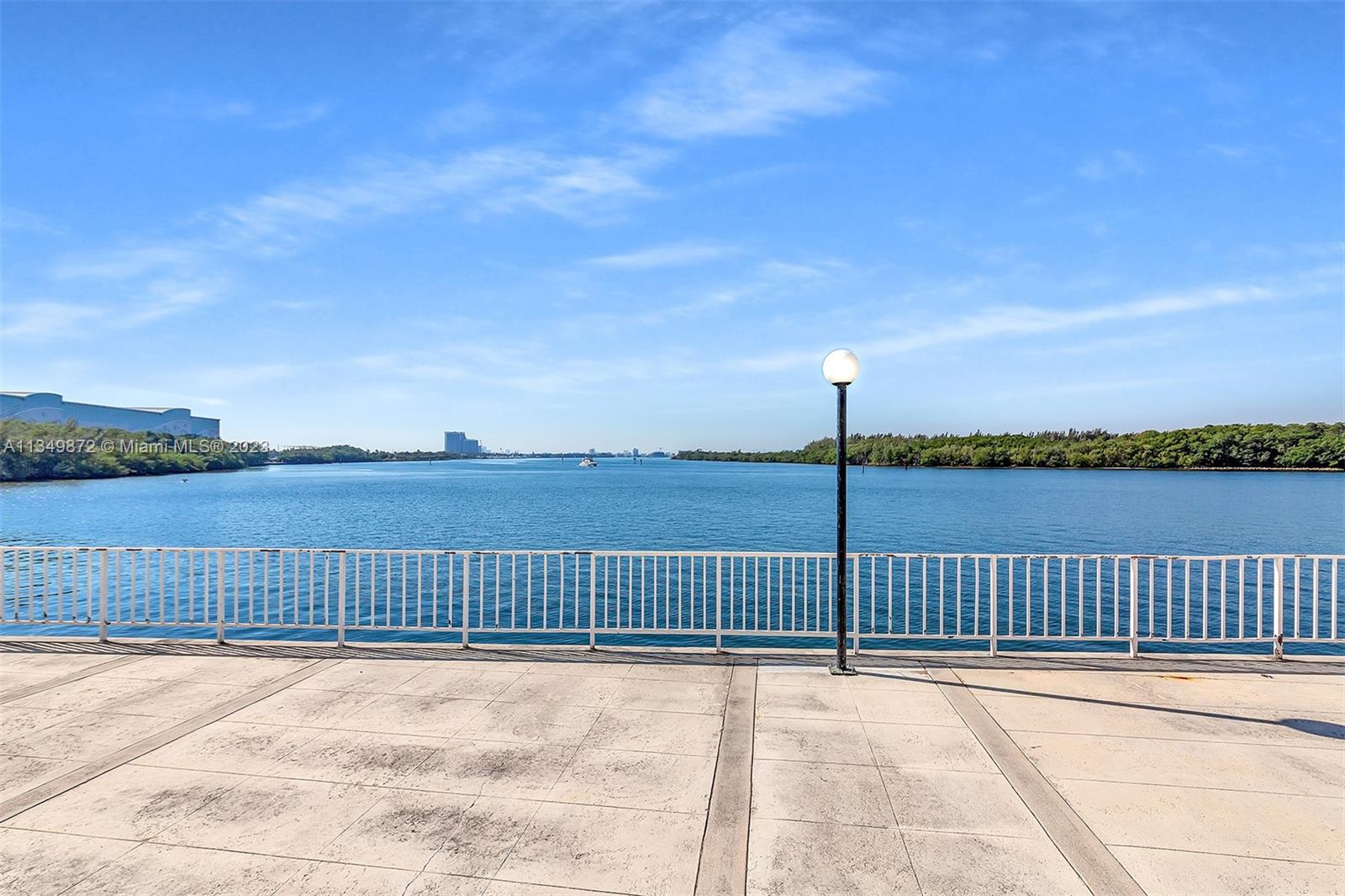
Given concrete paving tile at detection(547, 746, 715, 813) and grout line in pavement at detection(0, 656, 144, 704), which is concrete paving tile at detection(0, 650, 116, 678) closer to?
grout line in pavement at detection(0, 656, 144, 704)

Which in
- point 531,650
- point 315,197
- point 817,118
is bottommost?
point 531,650

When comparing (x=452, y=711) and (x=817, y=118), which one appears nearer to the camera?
(x=452, y=711)

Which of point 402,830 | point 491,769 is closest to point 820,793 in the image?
point 491,769

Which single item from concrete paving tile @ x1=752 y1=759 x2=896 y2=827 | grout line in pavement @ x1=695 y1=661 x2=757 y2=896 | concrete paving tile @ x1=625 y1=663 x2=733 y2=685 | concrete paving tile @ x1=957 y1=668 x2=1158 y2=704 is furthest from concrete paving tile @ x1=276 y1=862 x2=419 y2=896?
concrete paving tile @ x1=957 y1=668 x2=1158 y2=704

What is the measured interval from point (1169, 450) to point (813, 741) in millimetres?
138557

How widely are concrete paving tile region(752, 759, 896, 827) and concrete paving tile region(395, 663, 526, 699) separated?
8.68 feet

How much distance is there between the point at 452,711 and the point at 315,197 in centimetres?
1302

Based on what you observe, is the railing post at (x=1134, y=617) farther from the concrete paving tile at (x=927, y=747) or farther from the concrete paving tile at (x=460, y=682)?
the concrete paving tile at (x=460, y=682)

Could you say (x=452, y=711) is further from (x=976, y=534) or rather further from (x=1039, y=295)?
(x=976, y=534)

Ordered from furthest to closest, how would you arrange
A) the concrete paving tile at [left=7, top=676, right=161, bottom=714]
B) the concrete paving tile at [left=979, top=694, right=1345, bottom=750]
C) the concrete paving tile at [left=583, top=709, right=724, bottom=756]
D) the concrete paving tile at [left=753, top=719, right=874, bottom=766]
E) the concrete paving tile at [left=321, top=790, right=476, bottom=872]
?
1. the concrete paving tile at [left=7, top=676, right=161, bottom=714]
2. the concrete paving tile at [left=979, top=694, right=1345, bottom=750]
3. the concrete paving tile at [left=583, top=709, right=724, bottom=756]
4. the concrete paving tile at [left=753, top=719, right=874, bottom=766]
5. the concrete paving tile at [left=321, top=790, right=476, bottom=872]

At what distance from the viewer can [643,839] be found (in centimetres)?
326

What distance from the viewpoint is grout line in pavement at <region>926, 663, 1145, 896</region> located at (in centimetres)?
292

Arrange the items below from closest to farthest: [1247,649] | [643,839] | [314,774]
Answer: [643,839], [314,774], [1247,649]

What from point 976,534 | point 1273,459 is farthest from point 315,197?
point 1273,459
